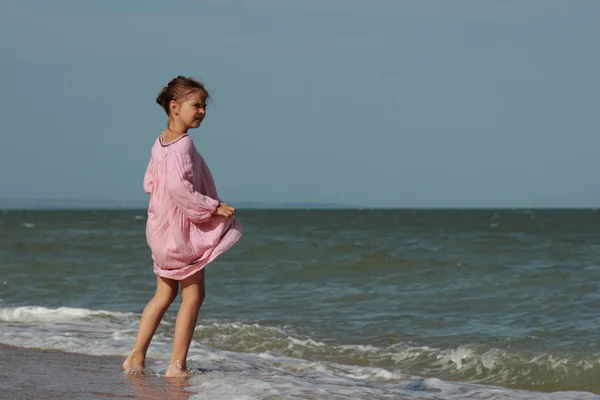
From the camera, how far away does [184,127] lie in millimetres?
4703

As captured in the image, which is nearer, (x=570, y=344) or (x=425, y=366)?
(x=425, y=366)

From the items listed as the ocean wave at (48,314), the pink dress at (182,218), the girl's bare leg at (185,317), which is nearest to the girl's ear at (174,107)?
the pink dress at (182,218)

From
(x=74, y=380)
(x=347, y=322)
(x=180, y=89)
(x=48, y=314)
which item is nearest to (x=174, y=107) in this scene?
(x=180, y=89)

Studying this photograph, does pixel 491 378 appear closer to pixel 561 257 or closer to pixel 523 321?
pixel 523 321

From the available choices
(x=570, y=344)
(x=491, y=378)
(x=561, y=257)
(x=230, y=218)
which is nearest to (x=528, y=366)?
(x=491, y=378)

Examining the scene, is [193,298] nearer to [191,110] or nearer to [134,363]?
[134,363]

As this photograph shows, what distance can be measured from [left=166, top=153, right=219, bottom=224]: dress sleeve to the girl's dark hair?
1.06ft

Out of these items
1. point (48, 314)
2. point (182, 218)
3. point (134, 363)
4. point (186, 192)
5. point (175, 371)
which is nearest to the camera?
point (186, 192)

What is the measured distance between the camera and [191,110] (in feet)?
15.3

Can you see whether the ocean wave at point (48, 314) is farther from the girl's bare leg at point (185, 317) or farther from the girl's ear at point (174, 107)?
the girl's ear at point (174, 107)

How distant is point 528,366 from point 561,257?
10.4 m

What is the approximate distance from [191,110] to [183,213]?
0.53 metres

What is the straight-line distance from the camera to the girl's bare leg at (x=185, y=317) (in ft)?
15.4

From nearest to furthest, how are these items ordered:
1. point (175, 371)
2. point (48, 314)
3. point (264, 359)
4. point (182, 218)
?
point (182, 218) < point (175, 371) < point (264, 359) < point (48, 314)
